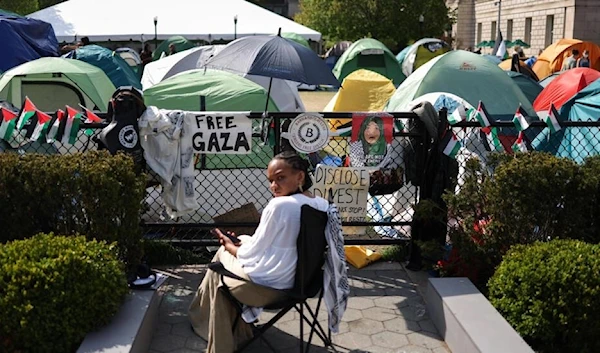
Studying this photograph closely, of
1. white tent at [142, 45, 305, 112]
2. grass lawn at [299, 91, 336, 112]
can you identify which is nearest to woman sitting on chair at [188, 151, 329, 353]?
white tent at [142, 45, 305, 112]

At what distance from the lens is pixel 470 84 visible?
10312mm

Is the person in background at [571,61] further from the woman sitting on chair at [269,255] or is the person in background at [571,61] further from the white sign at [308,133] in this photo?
the woman sitting on chair at [269,255]

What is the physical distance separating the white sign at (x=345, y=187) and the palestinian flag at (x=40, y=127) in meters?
2.07

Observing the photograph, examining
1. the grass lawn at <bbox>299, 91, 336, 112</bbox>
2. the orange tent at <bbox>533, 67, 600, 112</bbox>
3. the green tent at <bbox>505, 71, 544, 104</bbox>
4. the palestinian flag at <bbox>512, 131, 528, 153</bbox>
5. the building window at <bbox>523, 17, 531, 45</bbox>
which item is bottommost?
the grass lawn at <bbox>299, 91, 336, 112</bbox>

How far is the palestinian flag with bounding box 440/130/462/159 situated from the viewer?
5.12 metres

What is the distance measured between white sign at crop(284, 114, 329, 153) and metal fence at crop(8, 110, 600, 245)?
3.4 inches

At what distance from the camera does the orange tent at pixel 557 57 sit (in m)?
23.5

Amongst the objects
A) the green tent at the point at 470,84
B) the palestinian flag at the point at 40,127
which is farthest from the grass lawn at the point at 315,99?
the palestinian flag at the point at 40,127

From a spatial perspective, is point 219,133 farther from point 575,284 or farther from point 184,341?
point 575,284

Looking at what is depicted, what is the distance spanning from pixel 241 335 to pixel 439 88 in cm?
713

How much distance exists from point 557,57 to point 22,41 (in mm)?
17851

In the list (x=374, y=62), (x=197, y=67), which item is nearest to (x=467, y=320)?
(x=197, y=67)

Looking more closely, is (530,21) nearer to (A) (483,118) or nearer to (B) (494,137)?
(B) (494,137)

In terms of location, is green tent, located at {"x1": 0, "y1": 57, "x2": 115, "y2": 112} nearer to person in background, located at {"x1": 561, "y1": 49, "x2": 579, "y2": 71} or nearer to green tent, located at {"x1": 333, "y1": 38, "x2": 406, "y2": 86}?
green tent, located at {"x1": 333, "y1": 38, "x2": 406, "y2": 86}
